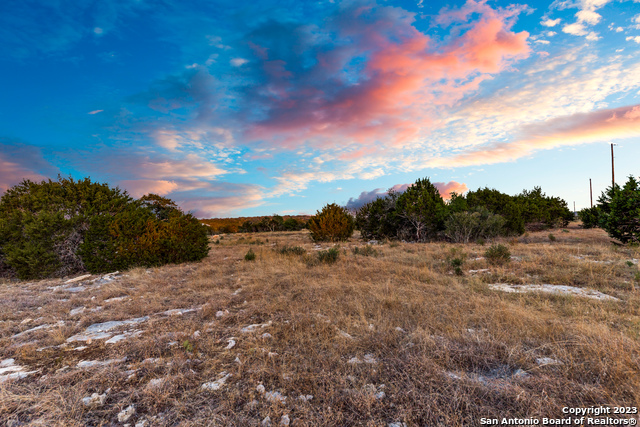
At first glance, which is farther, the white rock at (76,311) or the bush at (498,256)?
the bush at (498,256)

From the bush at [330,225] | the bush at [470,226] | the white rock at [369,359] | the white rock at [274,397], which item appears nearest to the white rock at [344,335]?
the white rock at [369,359]

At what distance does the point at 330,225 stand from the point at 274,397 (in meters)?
18.6

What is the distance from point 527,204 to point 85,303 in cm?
3549

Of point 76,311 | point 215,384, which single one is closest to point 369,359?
point 215,384

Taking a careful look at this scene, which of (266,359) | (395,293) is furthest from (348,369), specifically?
(395,293)

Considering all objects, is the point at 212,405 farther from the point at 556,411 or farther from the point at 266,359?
the point at 556,411

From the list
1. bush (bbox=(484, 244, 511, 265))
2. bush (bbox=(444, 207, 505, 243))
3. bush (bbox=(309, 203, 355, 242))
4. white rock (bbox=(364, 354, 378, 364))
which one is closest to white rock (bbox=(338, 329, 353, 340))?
white rock (bbox=(364, 354, 378, 364))

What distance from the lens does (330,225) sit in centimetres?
2116

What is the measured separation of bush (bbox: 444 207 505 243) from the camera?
17953 millimetres

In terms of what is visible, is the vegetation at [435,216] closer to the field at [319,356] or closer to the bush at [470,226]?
the bush at [470,226]

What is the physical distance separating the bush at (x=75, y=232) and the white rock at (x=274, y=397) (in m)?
10.5

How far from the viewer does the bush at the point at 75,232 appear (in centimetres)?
955

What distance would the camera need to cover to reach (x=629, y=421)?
209 centimetres

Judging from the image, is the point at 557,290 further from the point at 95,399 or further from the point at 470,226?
the point at 470,226
